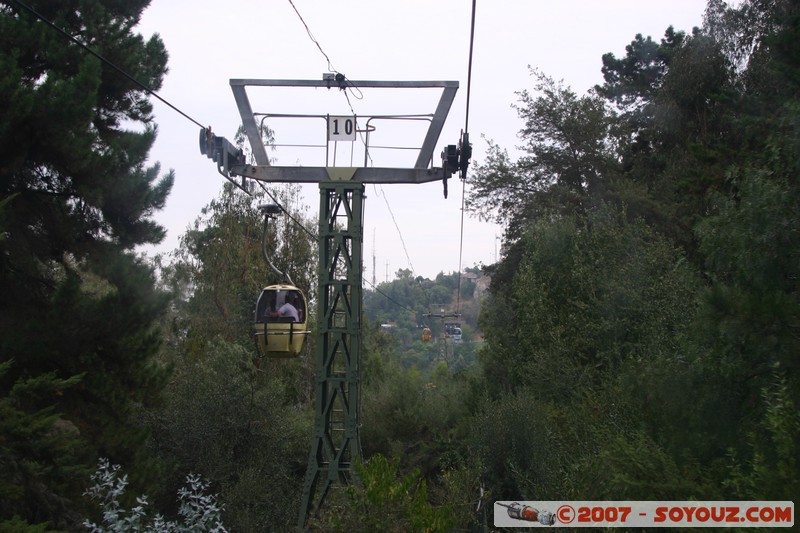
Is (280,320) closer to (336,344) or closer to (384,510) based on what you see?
(336,344)

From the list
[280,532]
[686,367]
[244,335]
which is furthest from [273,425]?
[686,367]

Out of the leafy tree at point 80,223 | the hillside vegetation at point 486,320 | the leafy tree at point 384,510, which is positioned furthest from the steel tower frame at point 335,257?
the leafy tree at point 384,510

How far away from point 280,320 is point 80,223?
184 inches

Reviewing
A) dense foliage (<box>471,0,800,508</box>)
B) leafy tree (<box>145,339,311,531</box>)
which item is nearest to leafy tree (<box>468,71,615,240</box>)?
dense foliage (<box>471,0,800,508</box>)

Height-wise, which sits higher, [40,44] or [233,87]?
[40,44]

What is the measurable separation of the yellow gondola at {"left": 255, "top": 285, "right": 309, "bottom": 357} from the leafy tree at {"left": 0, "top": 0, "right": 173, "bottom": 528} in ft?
10.8

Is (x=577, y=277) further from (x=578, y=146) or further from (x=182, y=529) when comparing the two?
(x=182, y=529)

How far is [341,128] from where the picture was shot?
13.8m

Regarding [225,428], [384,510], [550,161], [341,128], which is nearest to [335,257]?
[341,128]

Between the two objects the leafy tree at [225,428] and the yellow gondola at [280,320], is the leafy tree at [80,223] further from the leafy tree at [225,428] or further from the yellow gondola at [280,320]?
the leafy tree at [225,428]

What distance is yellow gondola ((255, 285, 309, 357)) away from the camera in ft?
46.3

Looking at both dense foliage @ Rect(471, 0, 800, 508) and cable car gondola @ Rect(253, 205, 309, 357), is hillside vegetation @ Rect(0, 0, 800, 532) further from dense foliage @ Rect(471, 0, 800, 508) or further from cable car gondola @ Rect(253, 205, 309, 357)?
cable car gondola @ Rect(253, 205, 309, 357)

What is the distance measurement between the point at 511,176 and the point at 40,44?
1988 centimetres

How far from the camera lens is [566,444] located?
15961mm
